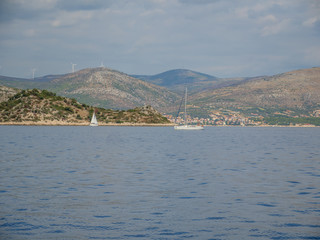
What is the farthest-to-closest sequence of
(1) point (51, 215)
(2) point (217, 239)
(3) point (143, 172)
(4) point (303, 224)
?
(3) point (143, 172), (1) point (51, 215), (4) point (303, 224), (2) point (217, 239)

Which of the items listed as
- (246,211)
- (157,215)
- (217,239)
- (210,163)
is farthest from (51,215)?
(210,163)

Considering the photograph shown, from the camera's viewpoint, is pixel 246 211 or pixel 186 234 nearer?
pixel 186 234

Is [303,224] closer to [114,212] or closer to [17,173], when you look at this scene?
[114,212]

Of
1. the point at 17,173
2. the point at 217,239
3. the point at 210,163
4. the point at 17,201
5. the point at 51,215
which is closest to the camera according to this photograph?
the point at 217,239

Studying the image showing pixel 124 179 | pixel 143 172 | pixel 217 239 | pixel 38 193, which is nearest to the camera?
pixel 217 239

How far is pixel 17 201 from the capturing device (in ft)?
79.3

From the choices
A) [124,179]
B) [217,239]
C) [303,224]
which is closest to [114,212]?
[217,239]

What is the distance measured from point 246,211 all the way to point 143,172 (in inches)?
708

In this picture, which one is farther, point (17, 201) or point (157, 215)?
point (17, 201)

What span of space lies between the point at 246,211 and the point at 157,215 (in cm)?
503

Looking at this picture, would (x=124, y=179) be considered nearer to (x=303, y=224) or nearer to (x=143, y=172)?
(x=143, y=172)

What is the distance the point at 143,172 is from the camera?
1537 inches

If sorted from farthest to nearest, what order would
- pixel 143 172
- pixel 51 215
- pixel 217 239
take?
pixel 143 172 → pixel 51 215 → pixel 217 239

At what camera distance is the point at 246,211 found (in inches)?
875
